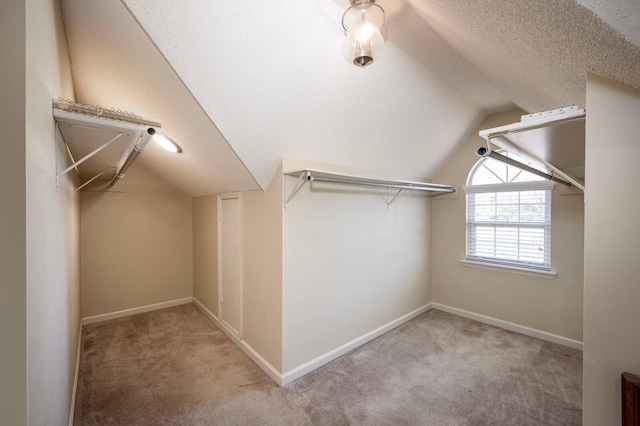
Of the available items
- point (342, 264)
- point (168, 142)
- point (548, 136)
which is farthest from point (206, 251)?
point (548, 136)

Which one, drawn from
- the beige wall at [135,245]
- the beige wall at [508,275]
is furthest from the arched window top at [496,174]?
the beige wall at [135,245]

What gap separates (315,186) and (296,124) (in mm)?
642

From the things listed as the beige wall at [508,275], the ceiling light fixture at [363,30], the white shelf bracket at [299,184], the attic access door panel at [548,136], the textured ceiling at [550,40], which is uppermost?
the ceiling light fixture at [363,30]

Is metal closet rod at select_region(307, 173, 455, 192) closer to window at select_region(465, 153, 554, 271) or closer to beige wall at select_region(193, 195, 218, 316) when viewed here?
window at select_region(465, 153, 554, 271)

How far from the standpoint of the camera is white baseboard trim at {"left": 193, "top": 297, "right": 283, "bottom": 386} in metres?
2.37

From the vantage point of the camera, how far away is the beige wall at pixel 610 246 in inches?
36.7

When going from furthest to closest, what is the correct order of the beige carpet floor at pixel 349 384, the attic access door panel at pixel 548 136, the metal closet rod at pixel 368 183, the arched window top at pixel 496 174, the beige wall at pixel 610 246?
the arched window top at pixel 496 174
the metal closet rod at pixel 368 183
the beige carpet floor at pixel 349 384
the attic access door panel at pixel 548 136
the beige wall at pixel 610 246

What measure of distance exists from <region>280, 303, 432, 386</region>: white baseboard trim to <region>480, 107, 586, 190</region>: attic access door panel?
233cm

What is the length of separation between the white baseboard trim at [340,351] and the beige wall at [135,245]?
2876 millimetres

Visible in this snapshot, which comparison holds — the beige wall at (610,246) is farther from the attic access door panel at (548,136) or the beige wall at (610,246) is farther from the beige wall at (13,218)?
the beige wall at (13,218)

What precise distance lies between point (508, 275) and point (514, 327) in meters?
0.64

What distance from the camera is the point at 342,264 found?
279 centimetres

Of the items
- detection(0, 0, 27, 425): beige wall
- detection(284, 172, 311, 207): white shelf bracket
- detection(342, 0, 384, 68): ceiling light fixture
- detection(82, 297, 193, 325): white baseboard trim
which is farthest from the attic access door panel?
detection(82, 297, 193, 325): white baseboard trim

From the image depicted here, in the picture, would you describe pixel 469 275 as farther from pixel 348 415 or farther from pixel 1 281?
pixel 1 281
